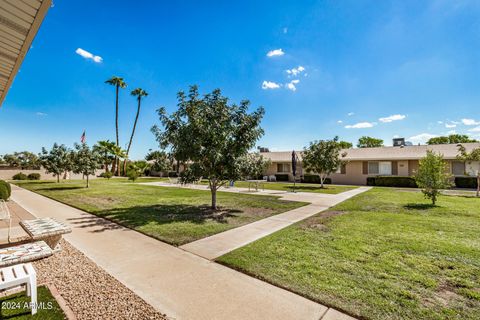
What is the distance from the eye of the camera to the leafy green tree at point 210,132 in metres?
8.80

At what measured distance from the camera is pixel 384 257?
482 centimetres

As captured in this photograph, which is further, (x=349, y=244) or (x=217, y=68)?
(x=217, y=68)

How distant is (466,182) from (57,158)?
3901cm

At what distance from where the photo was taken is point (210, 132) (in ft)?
28.7

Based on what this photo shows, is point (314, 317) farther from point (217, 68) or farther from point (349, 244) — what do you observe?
point (217, 68)

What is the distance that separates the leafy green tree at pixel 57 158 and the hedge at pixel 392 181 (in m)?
31.3

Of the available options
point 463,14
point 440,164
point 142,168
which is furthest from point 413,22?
point 142,168

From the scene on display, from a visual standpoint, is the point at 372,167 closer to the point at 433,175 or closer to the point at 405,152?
the point at 405,152

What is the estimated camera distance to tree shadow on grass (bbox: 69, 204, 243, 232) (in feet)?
25.0

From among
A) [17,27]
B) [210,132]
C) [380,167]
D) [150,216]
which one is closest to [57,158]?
[150,216]

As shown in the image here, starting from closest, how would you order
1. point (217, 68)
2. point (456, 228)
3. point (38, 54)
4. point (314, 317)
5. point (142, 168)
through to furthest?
1. point (314, 317)
2. point (456, 228)
3. point (38, 54)
4. point (217, 68)
5. point (142, 168)

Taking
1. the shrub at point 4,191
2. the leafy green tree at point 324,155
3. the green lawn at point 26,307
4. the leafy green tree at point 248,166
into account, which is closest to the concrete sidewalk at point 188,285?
the green lawn at point 26,307

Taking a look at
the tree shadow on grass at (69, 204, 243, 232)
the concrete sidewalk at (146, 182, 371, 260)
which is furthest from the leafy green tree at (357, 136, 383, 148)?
the tree shadow on grass at (69, 204, 243, 232)

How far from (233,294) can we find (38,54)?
16.6m
